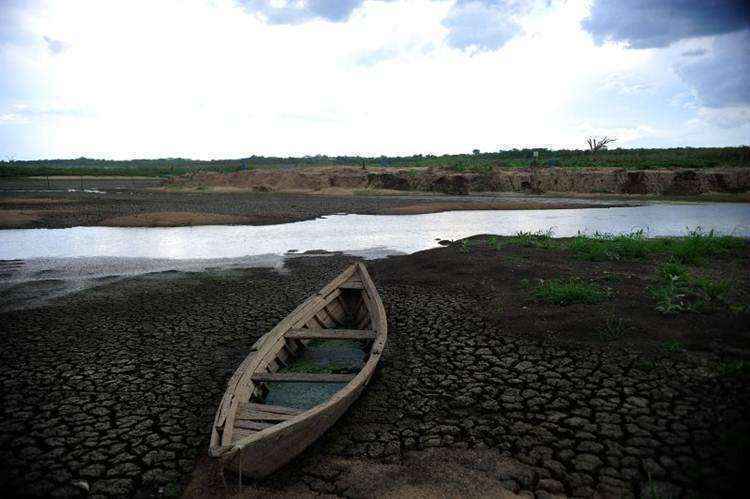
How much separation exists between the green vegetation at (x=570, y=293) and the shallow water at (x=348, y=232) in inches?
254

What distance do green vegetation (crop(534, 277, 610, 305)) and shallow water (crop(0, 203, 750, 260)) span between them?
21.2 feet

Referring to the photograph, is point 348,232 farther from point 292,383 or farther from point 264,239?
point 292,383

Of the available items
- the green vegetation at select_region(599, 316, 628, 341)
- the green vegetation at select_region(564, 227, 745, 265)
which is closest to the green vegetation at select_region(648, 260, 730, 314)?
the green vegetation at select_region(599, 316, 628, 341)

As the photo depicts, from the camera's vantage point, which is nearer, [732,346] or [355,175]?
[732,346]

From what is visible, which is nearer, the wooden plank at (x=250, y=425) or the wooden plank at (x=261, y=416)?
the wooden plank at (x=250, y=425)

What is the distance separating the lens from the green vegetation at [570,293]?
25.6 ft

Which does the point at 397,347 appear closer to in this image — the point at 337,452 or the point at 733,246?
the point at 337,452

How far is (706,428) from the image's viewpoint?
4250 mm

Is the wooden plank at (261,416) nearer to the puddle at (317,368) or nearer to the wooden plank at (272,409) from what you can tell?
the wooden plank at (272,409)

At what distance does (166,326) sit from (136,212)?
64.3ft

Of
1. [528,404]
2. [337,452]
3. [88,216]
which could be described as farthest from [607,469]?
[88,216]

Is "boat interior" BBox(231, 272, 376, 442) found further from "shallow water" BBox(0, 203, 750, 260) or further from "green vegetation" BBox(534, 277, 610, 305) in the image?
"shallow water" BBox(0, 203, 750, 260)

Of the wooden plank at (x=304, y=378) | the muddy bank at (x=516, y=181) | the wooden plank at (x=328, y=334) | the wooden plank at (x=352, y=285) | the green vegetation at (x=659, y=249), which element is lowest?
the wooden plank at (x=304, y=378)

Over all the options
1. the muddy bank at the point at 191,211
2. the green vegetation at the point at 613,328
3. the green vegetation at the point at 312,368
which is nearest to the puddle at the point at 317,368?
the green vegetation at the point at 312,368
